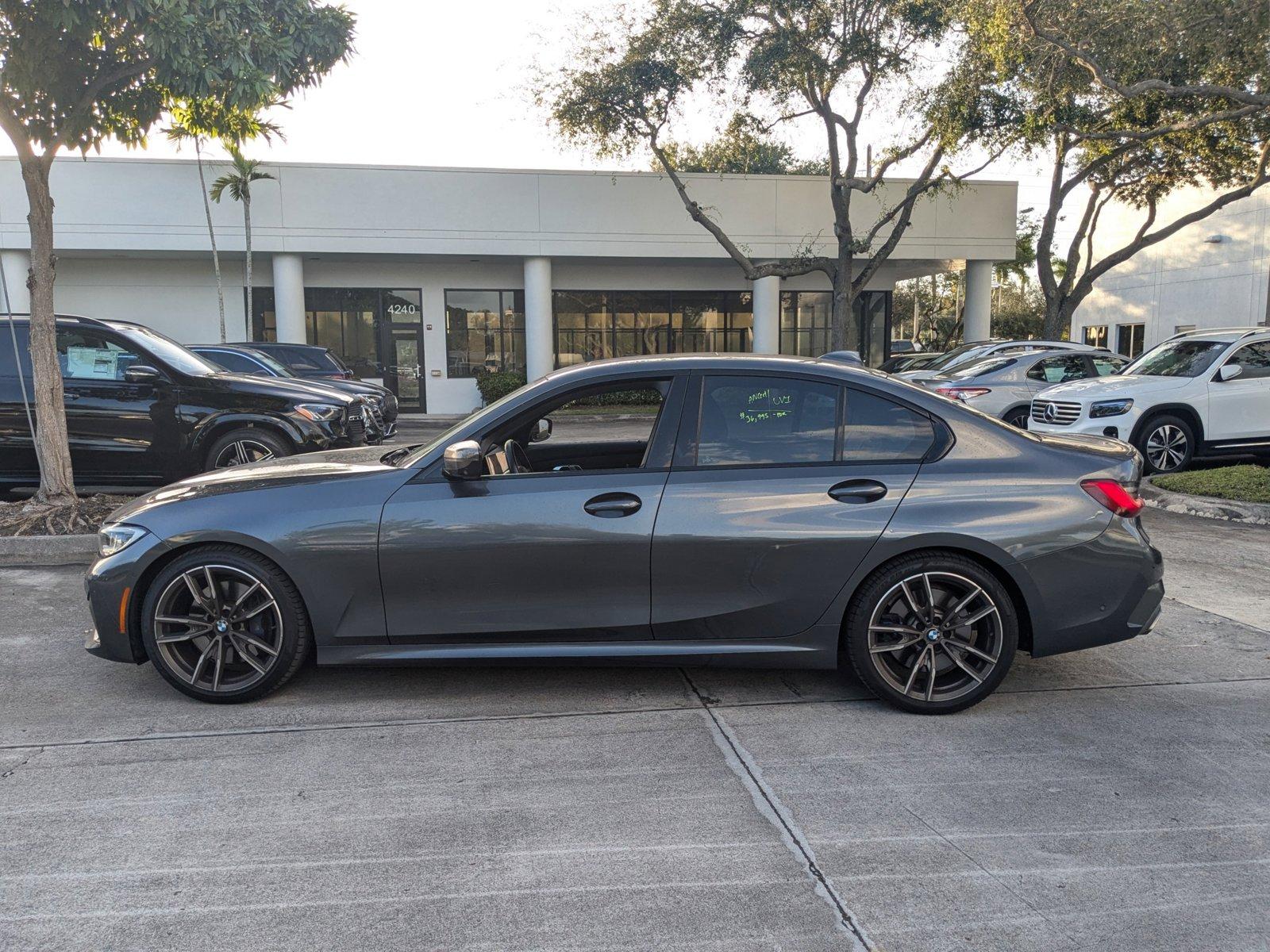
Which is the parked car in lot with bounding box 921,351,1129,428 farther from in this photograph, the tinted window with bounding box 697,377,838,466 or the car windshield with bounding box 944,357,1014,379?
the tinted window with bounding box 697,377,838,466

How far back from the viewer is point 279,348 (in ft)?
57.5

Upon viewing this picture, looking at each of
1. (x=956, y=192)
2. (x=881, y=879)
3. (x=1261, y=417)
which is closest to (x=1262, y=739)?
(x=881, y=879)

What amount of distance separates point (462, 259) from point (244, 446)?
639 inches

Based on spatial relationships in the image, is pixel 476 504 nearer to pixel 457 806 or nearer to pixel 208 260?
pixel 457 806

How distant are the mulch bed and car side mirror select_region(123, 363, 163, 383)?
1.20 meters

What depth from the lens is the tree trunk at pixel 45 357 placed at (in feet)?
27.2

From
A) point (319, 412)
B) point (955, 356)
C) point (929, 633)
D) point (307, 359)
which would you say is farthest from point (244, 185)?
point (929, 633)

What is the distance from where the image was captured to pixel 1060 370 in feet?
50.6

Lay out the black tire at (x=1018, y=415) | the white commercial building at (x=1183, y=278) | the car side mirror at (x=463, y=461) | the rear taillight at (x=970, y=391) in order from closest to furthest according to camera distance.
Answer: the car side mirror at (x=463, y=461)
the rear taillight at (x=970, y=391)
the black tire at (x=1018, y=415)
the white commercial building at (x=1183, y=278)

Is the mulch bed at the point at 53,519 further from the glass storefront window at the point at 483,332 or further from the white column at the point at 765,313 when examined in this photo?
the white column at the point at 765,313

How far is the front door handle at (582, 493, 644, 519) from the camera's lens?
14.1 feet

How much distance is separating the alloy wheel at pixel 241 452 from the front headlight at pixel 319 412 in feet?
1.50

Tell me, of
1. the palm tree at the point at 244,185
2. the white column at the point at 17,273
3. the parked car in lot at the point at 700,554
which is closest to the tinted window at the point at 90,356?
the parked car in lot at the point at 700,554

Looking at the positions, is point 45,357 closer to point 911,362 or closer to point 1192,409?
point 1192,409
